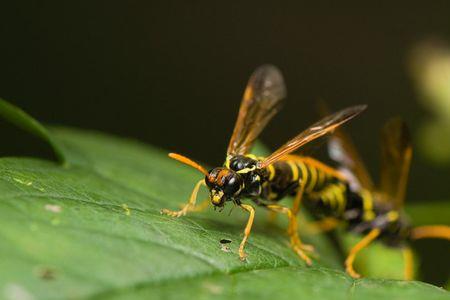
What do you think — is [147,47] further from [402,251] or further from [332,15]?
[402,251]

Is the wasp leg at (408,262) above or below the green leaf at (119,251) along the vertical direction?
below

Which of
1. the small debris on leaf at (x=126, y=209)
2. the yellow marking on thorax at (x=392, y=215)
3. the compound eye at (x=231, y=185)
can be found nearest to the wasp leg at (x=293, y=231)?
the compound eye at (x=231, y=185)

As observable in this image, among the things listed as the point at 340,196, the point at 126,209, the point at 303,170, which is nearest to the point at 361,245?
the point at 340,196

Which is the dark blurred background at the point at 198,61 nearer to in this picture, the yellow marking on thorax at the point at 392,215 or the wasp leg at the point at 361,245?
the yellow marking on thorax at the point at 392,215

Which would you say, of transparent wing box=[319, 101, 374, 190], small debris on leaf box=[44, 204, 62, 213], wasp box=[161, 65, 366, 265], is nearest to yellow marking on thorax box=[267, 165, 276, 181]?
wasp box=[161, 65, 366, 265]

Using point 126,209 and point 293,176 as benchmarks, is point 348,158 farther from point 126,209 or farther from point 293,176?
point 126,209

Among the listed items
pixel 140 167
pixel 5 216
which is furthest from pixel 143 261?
pixel 140 167
